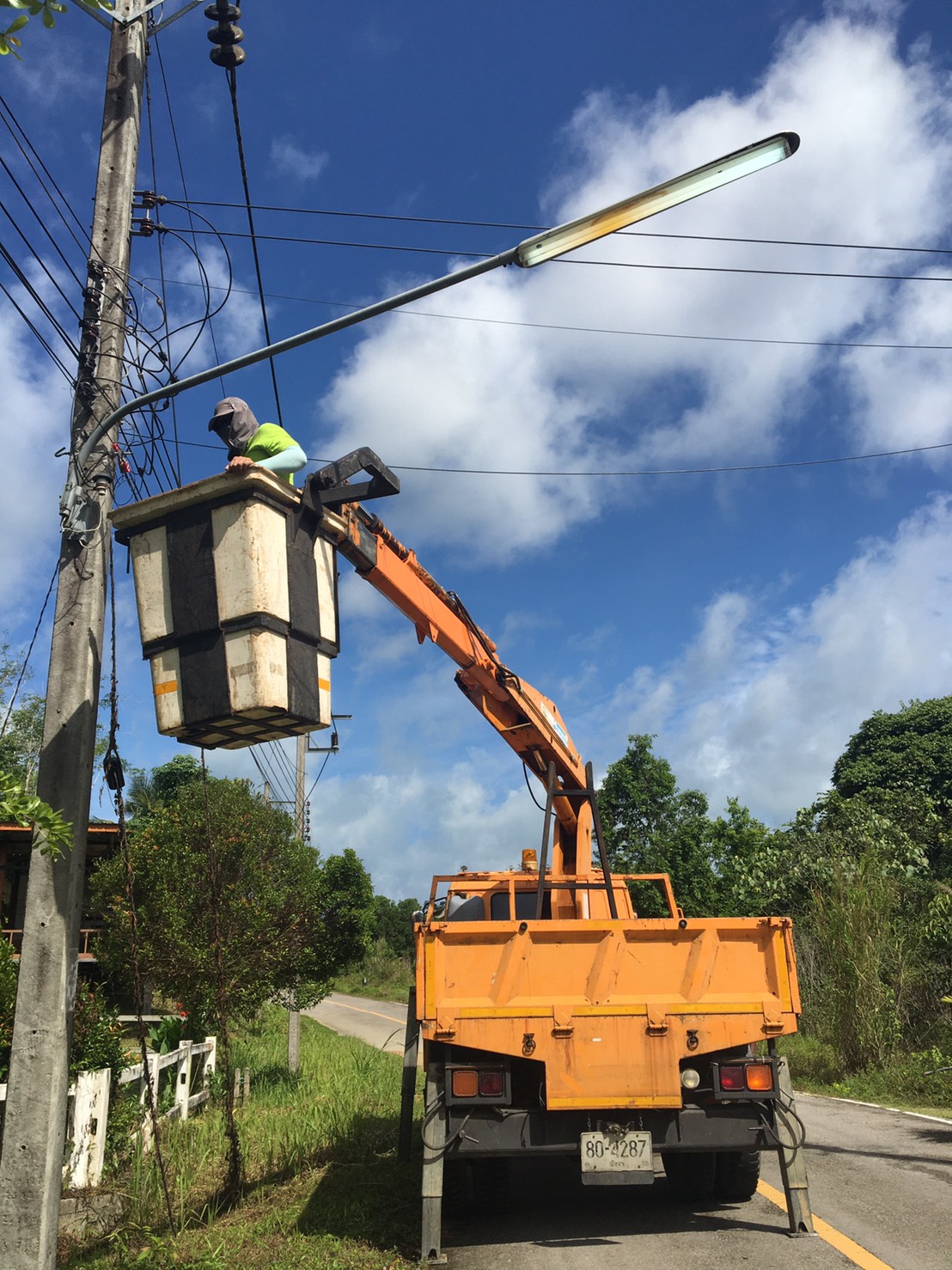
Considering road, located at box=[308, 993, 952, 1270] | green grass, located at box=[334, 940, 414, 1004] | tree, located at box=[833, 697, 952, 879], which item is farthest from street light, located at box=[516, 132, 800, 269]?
green grass, located at box=[334, 940, 414, 1004]

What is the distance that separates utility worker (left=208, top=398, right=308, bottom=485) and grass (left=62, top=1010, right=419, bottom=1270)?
172 inches

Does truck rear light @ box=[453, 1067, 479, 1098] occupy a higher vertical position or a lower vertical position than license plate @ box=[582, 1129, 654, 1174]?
higher

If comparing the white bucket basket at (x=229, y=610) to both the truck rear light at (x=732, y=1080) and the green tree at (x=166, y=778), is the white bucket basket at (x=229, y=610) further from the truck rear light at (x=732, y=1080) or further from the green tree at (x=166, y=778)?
the green tree at (x=166, y=778)

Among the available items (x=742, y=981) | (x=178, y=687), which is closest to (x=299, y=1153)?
(x=742, y=981)

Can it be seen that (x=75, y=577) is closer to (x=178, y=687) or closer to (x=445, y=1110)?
(x=178, y=687)

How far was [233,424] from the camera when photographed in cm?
588

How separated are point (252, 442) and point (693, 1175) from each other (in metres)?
5.77

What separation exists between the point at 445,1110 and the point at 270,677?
2.89m

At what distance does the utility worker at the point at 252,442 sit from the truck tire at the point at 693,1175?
17.3ft

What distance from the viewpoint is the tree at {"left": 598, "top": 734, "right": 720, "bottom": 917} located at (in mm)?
26766

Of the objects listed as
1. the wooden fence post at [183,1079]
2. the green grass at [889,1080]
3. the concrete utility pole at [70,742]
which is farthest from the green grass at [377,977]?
the concrete utility pole at [70,742]

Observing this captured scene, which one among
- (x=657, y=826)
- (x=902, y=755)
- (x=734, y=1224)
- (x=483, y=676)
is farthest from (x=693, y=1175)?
(x=902, y=755)

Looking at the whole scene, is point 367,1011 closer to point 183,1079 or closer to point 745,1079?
point 183,1079

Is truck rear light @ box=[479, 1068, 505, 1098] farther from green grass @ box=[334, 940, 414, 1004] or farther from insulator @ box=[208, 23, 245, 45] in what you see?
green grass @ box=[334, 940, 414, 1004]
